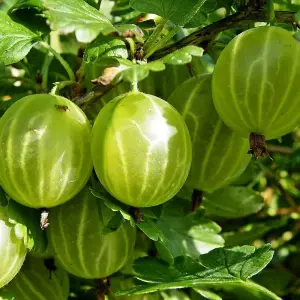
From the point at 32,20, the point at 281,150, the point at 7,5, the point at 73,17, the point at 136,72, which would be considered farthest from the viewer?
the point at 281,150

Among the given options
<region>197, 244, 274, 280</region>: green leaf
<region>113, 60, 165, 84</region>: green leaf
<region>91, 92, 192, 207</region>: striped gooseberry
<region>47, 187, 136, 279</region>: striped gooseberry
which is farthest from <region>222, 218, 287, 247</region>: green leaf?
<region>113, 60, 165, 84</region>: green leaf

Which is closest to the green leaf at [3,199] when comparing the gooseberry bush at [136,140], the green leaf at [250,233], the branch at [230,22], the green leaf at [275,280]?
the gooseberry bush at [136,140]

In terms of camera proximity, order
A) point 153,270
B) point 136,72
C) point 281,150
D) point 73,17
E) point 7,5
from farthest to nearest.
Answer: point 281,150, point 7,5, point 153,270, point 73,17, point 136,72

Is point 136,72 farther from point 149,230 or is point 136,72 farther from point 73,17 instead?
point 149,230

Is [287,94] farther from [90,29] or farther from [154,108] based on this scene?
[90,29]

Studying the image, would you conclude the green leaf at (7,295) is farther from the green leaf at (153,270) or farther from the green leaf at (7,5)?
the green leaf at (7,5)

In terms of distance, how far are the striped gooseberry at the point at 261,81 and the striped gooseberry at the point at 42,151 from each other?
26cm

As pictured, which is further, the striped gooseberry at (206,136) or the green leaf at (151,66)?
the striped gooseberry at (206,136)

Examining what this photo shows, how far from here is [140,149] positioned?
0.97m

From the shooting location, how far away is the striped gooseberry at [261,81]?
963 mm

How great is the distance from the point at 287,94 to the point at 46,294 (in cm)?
62

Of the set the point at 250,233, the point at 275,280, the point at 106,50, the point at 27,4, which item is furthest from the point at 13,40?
the point at 275,280

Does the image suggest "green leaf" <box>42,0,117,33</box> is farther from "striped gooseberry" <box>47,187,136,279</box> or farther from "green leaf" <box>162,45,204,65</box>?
"striped gooseberry" <box>47,187,136,279</box>

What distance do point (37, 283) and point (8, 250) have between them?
163 mm
